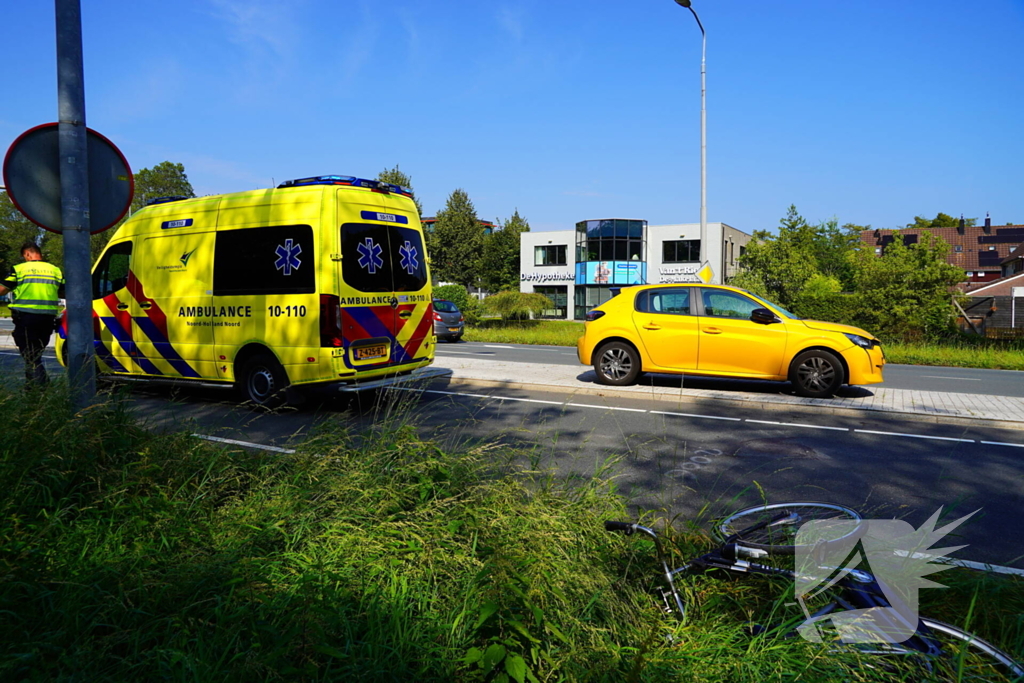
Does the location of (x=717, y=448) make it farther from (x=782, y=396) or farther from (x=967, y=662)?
(x=967, y=662)

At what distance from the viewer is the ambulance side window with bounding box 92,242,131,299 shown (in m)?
9.27

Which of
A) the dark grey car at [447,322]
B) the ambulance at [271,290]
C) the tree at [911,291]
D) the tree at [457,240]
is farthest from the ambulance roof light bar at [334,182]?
the tree at [457,240]

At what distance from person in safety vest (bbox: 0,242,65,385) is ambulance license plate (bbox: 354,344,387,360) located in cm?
371

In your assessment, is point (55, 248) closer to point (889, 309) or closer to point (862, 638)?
point (889, 309)

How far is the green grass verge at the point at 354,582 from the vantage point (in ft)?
7.20

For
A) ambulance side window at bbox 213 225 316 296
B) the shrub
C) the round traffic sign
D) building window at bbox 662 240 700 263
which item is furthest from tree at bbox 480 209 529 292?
the round traffic sign

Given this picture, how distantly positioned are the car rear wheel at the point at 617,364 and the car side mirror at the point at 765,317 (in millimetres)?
1831

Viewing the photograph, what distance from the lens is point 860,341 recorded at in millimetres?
9484

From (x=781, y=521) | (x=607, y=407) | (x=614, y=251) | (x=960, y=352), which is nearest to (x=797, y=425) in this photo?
(x=607, y=407)

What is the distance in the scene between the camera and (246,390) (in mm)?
8320

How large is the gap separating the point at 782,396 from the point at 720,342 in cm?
115

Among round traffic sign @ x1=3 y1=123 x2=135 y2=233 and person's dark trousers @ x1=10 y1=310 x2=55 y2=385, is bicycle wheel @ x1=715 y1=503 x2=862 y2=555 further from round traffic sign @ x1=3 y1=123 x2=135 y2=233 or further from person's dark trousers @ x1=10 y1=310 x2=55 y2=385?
person's dark trousers @ x1=10 y1=310 x2=55 y2=385

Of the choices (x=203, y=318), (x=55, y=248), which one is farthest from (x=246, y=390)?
(x=55, y=248)

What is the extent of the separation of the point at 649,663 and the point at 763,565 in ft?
1.68
